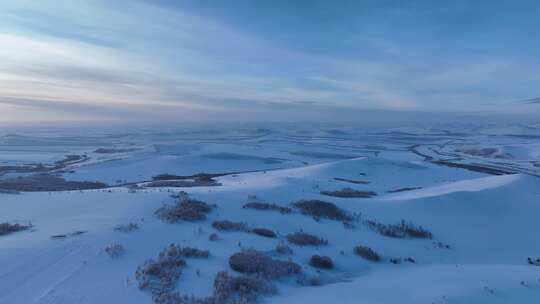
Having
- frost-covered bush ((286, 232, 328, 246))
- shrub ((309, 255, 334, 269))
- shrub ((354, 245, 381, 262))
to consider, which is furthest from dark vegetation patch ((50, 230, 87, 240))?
shrub ((354, 245, 381, 262))

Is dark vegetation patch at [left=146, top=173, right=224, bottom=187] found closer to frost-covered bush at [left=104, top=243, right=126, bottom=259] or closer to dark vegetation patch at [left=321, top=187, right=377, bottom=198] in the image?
dark vegetation patch at [left=321, top=187, right=377, bottom=198]

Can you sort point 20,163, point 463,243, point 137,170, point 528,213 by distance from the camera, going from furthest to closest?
point 20,163, point 137,170, point 528,213, point 463,243

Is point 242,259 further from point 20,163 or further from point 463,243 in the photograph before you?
point 20,163

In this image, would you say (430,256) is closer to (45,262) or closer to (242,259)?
(242,259)

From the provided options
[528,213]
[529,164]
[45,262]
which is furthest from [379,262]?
[529,164]

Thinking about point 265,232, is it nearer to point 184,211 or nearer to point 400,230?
point 184,211

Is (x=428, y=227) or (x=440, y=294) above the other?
(x=440, y=294)

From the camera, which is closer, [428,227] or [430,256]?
[430,256]

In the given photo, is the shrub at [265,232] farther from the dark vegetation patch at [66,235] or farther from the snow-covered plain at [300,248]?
the dark vegetation patch at [66,235]

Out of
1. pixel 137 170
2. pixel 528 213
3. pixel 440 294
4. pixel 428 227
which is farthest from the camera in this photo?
pixel 137 170
